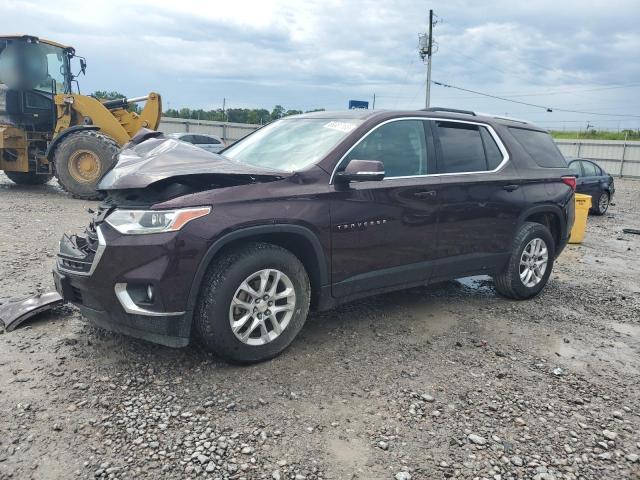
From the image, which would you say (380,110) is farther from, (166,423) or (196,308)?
(166,423)

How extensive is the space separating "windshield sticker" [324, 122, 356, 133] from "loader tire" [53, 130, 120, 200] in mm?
7833

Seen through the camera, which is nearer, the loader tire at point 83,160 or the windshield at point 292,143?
the windshield at point 292,143

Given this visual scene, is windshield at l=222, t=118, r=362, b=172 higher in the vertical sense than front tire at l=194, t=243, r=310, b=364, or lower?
higher

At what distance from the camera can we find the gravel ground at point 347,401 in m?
2.55

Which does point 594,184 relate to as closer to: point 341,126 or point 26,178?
point 341,126

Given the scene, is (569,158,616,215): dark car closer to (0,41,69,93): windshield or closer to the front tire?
the front tire

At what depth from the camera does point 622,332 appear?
4543mm

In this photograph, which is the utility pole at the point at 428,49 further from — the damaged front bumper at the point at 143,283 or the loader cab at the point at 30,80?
the damaged front bumper at the point at 143,283

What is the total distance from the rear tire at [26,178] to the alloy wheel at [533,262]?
40.5 feet

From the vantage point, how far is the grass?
38.7 meters

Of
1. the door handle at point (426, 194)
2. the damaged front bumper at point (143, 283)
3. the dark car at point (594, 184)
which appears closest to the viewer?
the damaged front bumper at point (143, 283)

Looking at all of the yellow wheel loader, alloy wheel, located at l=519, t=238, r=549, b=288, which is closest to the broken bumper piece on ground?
alloy wheel, located at l=519, t=238, r=549, b=288

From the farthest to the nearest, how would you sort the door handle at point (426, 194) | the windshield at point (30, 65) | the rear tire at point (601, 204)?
the rear tire at point (601, 204) → the windshield at point (30, 65) → the door handle at point (426, 194)

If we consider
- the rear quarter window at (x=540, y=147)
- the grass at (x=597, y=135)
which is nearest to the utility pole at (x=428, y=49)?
the grass at (x=597, y=135)
